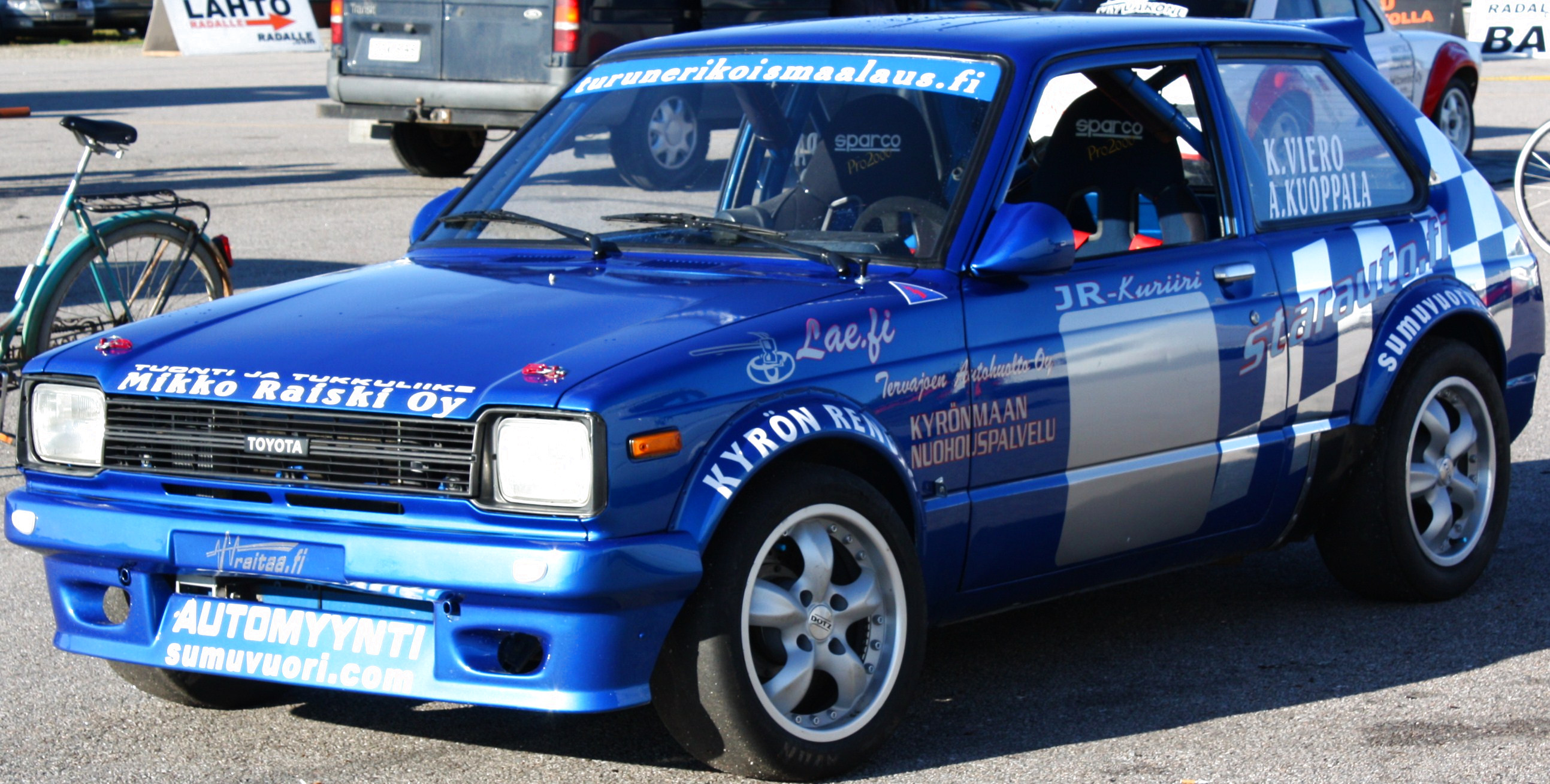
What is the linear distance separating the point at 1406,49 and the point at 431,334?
12084 millimetres

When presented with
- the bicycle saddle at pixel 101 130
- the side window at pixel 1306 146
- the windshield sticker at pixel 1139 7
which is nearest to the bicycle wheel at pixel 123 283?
the bicycle saddle at pixel 101 130

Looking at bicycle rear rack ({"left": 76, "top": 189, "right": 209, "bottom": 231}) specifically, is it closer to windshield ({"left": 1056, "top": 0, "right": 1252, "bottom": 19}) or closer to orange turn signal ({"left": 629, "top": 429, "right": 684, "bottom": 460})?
orange turn signal ({"left": 629, "top": 429, "right": 684, "bottom": 460})

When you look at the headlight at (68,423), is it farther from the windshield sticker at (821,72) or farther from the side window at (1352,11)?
the side window at (1352,11)

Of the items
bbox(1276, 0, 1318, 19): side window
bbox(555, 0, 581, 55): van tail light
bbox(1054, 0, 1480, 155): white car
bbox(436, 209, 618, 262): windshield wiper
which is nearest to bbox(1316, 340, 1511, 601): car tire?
bbox(436, 209, 618, 262): windshield wiper

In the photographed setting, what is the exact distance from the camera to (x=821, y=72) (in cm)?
483

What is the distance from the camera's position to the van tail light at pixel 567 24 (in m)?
13.4

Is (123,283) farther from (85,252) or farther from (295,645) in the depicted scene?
(295,645)

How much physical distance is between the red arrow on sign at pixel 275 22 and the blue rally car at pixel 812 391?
70.8 feet

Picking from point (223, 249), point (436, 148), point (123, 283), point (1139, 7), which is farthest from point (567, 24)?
point (123, 283)

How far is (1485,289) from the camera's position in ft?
18.4

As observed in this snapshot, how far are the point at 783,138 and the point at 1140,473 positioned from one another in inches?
49.8

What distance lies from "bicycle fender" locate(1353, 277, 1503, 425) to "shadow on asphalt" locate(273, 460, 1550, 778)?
0.64 m

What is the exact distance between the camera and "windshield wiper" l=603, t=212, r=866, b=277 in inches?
171

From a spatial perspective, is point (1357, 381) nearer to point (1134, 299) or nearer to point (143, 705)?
point (1134, 299)
